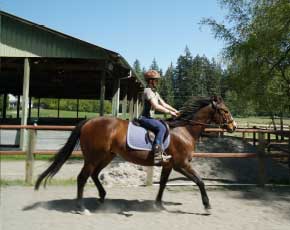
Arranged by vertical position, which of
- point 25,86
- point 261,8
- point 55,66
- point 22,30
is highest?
point 261,8

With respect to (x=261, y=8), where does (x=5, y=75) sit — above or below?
below

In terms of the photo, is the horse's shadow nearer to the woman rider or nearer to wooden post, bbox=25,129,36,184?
the woman rider

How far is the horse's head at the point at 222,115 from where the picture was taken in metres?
6.16

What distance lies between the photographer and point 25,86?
13.0 m

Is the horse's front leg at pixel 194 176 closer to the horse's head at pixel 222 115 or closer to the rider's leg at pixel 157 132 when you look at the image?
the rider's leg at pixel 157 132

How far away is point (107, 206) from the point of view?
19.6 ft

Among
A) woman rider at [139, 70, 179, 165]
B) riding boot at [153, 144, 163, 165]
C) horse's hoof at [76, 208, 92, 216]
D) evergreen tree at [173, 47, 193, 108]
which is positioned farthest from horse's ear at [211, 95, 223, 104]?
evergreen tree at [173, 47, 193, 108]

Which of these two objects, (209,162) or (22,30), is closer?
(209,162)

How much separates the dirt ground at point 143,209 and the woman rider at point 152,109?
99cm

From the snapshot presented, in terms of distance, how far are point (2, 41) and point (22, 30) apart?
838 mm

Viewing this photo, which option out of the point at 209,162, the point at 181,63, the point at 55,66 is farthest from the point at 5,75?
the point at 181,63

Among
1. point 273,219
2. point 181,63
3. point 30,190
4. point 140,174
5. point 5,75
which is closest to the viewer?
point 273,219

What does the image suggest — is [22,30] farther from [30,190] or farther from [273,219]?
[273,219]

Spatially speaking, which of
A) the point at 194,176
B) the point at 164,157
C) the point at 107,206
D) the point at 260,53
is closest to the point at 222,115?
the point at 194,176
